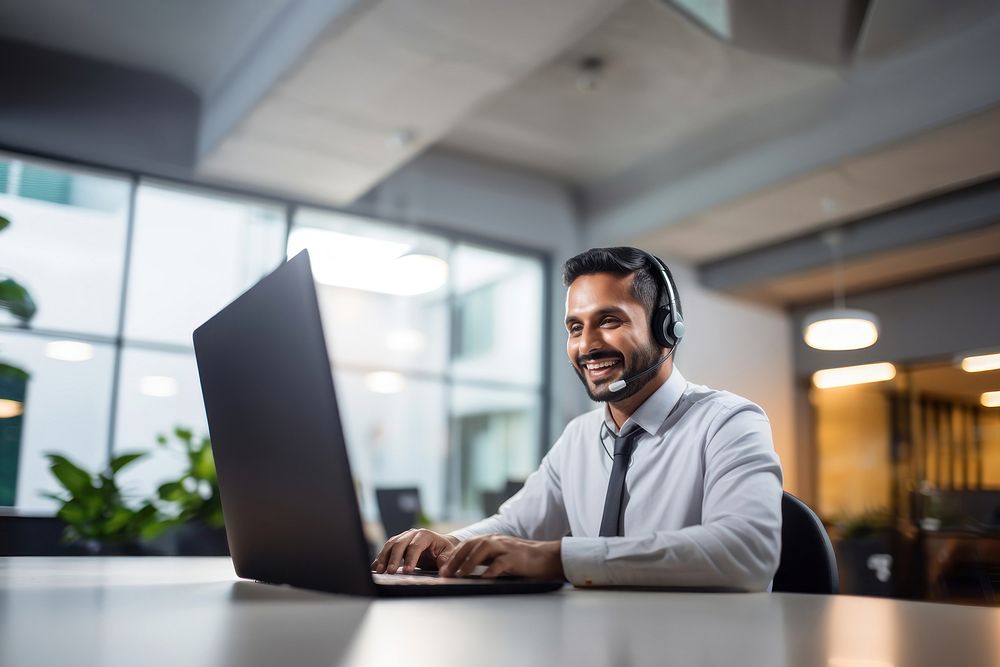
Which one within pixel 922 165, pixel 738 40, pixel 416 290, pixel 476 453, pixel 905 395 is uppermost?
pixel 738 40

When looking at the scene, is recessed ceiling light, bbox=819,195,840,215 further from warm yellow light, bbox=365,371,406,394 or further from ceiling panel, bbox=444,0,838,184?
warm yellow light, bbox=365,371,406,394

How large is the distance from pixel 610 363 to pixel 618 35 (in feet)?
10.6

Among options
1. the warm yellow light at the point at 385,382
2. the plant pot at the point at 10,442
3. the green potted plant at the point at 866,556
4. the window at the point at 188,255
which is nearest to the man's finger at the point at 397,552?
the window at the point at 188,255

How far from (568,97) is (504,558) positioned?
14.5 feet

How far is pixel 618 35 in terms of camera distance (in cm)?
429

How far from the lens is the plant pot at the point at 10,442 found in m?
4.59

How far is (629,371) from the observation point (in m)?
1.49

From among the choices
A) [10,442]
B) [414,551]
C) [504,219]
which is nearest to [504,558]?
[414,551]

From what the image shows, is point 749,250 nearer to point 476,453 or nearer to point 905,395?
point 905,395

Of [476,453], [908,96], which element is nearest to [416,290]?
[476,453]

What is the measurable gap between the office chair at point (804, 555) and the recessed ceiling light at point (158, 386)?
4495mm

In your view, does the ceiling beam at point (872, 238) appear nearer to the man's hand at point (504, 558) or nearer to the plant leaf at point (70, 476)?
the plant leaf at point (70, 476)

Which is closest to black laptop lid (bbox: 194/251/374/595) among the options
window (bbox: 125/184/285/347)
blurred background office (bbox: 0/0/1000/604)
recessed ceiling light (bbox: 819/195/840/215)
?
blurred background office (bbox: 0/0/1000/604)

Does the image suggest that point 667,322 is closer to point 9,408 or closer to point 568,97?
point 568,97
